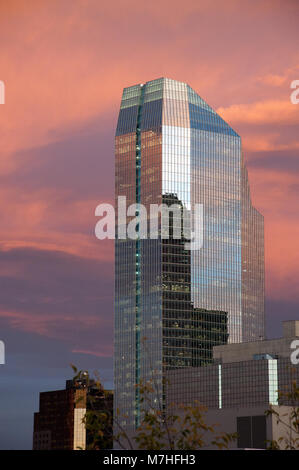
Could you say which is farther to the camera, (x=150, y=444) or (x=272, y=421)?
(x=272, y=421)

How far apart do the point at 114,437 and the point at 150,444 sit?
181cm

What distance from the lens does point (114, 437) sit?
149ft
